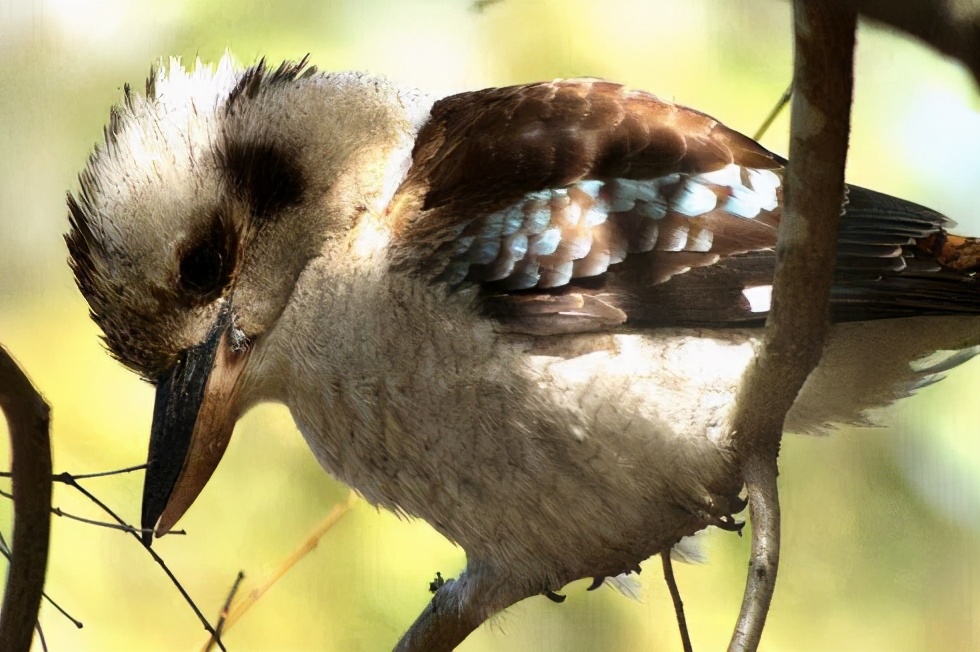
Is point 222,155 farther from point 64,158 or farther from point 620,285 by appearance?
point 620,285

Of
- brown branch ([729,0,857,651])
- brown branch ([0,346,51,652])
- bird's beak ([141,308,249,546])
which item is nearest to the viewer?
brown branch ([729,0,857,651])

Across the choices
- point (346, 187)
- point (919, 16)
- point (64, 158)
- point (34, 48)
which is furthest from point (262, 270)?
point (919, 16)

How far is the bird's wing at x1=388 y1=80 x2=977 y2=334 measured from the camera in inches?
41.1

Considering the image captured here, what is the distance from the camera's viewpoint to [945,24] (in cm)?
108

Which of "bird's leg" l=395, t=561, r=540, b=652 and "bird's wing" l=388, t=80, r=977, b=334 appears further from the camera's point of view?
"bird's leg" l=395, t=561, r=540, b=652

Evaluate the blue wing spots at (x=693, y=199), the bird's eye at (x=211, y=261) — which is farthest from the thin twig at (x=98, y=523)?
the blue wing spots at (x=693, y=199)

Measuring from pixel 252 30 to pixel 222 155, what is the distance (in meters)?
0.17

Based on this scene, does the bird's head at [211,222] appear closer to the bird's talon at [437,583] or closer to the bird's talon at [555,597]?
the bird's talon at [437,583]

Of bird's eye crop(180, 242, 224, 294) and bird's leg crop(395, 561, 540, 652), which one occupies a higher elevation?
bird's eye crop(180, 242, 224, 294)

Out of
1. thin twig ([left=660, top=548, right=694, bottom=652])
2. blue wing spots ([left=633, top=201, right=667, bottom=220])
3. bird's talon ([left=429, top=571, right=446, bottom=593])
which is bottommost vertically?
thin twig ([left=660, top=548, right=694, bottom=652])

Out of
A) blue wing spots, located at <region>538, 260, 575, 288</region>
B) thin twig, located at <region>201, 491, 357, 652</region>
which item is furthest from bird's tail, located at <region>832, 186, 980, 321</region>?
thin twig, located at <region>201, 491, 357, 652</region>

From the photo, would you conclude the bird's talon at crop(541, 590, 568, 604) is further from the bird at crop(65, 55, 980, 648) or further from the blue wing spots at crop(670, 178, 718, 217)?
the blue wing spots at crop(670, 178, 718, 217)

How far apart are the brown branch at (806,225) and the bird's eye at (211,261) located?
0.51 meters

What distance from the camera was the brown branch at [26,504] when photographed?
3.35 ft
